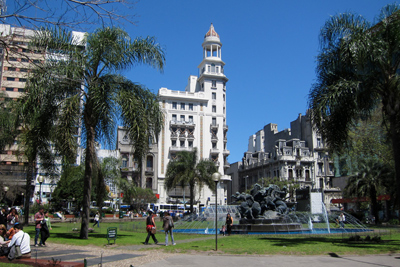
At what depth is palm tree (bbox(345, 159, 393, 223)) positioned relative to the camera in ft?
128

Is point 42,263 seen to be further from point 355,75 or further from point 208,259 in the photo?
point 355,75

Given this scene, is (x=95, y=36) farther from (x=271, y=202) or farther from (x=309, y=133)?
(x=309, y=133)

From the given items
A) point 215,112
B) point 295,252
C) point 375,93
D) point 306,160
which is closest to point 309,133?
point 306,160

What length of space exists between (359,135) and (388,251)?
2818 centimetres

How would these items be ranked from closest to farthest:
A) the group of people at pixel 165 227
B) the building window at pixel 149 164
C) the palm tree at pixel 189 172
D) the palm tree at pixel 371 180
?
the group of people at pixel 165 227 < the palm tree at pixel 371 180 < the palm tree at pixel 189 172 < the building window at pixel 149 164

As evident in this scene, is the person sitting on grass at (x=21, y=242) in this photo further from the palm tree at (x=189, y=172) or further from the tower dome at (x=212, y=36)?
the tower dome at (x=212, y=36)

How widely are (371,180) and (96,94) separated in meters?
33.0

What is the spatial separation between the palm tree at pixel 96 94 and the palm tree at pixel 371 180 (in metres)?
29.2

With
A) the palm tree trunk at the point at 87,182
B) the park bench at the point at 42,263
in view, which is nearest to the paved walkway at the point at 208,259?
the park bench at the point at 42,263

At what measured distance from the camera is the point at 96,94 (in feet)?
56.6

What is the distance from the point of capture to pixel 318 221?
127 feet

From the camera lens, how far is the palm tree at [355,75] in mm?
16672

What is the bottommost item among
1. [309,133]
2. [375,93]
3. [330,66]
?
[375,93]

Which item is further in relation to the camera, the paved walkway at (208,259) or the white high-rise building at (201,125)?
the white high-rise building at (201,125)
